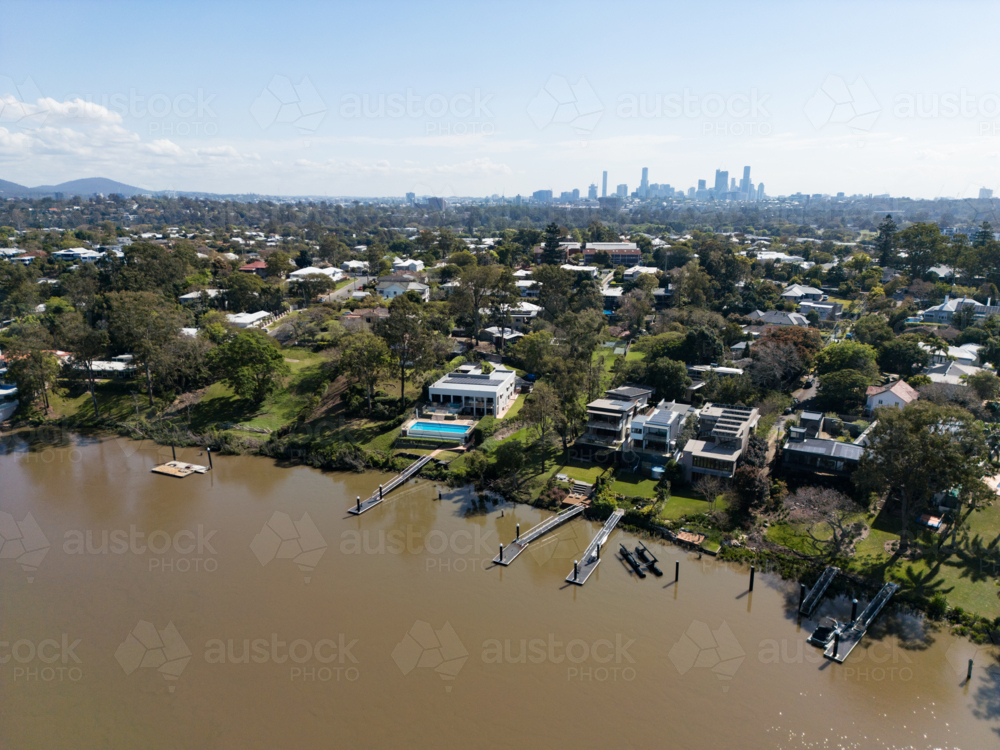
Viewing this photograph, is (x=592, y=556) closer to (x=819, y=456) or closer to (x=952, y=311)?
(x=819, y=456)

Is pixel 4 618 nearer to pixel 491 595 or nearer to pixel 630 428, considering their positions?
pixel 491 595

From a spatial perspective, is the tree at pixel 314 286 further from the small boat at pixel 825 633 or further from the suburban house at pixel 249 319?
the small boat at pixel 825 633

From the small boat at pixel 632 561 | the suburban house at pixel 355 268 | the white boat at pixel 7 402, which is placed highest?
the suburban house at pixel 355 268

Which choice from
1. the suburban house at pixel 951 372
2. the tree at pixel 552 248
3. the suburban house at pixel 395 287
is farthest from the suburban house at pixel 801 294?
the suburban house at pixel 395 287

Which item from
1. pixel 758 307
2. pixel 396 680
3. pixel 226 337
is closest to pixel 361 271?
pixel 226 337

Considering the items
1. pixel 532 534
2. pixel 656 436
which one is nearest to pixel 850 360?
pixel 656 436

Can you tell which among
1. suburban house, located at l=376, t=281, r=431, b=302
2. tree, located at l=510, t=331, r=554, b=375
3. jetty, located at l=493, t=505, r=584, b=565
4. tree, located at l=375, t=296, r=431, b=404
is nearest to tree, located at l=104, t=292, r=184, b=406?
tree, located at l=375, t=296, r=431, b=404
